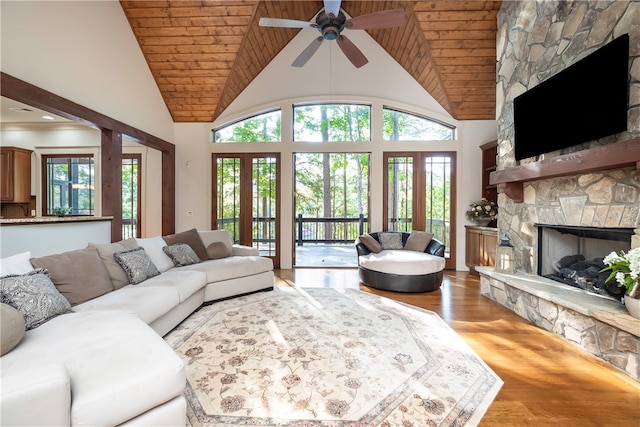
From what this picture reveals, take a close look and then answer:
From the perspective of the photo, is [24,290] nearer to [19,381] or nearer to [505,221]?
[19,381]

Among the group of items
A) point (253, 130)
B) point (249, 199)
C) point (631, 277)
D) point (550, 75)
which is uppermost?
point (253, 130)

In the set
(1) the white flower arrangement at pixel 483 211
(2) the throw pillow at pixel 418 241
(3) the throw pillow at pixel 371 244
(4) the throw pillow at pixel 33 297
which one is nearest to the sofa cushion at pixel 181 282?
(4) the throw pillow at pixel 33 297

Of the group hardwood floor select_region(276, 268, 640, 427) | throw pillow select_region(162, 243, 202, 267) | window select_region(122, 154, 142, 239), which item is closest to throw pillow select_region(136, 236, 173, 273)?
throw pillow select_region(162, 243, 202, 267)

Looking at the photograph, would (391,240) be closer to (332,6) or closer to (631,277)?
(631,277)

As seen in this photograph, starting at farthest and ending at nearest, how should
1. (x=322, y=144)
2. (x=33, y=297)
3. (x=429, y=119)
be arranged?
(x=429, y=119) < (x=322, y=144) < (x=33, y=297)

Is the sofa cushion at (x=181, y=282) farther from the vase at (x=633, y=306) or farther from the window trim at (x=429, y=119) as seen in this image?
the window trim at (x=429, y=119)

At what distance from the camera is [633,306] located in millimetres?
2105

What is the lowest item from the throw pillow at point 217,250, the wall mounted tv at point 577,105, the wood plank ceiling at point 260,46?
the throw pillow at point 217,250

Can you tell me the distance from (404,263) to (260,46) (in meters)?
4.47

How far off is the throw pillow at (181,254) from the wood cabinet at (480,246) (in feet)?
14.2

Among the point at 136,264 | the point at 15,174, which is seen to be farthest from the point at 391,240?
the point at 15,174

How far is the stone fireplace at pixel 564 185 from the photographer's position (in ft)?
7.50

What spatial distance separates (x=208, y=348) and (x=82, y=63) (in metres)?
3.84

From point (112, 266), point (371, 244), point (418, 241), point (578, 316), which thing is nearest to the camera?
point (578, 316)
